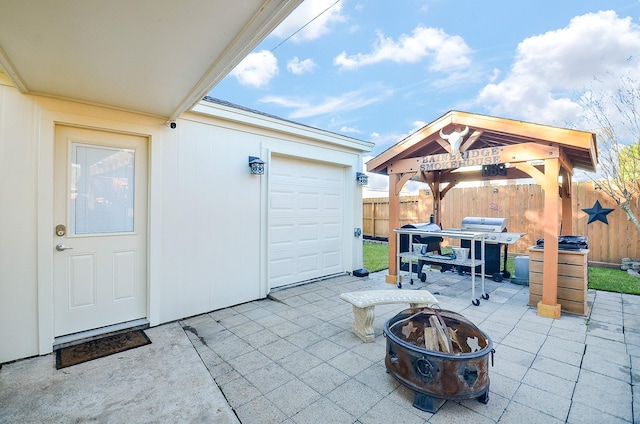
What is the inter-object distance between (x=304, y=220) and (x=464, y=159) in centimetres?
287

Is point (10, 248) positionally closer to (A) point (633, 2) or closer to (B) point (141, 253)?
(B) point (141, 253)

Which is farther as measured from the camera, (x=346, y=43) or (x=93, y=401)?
(x=346, y=43)

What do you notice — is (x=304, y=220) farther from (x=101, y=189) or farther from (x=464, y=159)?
(x=101, y=189)

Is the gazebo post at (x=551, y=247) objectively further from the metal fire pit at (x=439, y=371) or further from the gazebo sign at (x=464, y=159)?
the metal fire pit at (x=439, y=371)

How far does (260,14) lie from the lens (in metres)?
1.63

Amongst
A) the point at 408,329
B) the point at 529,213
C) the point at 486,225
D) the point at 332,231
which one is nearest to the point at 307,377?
the point at 408,329

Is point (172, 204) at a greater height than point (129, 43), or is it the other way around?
point (129, 43)

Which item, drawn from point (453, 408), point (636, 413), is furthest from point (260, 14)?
point (636, 413)

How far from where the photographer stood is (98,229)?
3.17 meters

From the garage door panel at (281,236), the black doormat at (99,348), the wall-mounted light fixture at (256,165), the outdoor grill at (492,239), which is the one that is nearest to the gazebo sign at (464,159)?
the outdoor grill at (492,239)

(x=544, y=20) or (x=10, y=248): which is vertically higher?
(x=544, y=20)

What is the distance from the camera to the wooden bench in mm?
2939

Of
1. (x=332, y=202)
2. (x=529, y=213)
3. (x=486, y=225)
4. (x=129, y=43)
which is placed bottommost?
(x=486, y=225)

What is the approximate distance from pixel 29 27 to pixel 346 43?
740 cm
